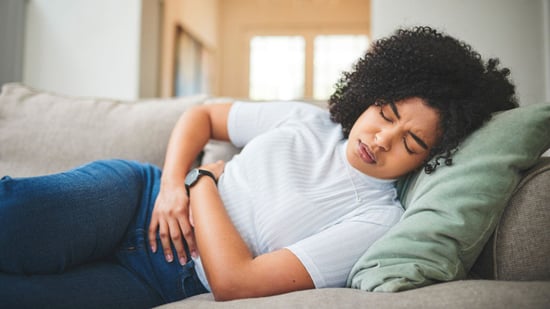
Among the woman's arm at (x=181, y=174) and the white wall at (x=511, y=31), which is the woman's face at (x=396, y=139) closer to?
the woman's arm at (x=181, y=174)

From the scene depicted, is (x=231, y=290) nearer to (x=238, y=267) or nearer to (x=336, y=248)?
(x=238, y=267)

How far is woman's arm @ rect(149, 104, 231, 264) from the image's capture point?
1029 millimetres

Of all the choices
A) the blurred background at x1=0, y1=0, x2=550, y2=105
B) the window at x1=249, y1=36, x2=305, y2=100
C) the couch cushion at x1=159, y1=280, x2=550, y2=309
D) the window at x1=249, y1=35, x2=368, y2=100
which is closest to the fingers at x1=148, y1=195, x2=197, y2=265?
the couch cushion at x1=159, y1=280, x2=550, y2=309

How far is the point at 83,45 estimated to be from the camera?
380cm

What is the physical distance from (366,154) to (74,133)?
1002 mm

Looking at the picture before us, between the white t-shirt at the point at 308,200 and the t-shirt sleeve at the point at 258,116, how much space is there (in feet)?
0.19

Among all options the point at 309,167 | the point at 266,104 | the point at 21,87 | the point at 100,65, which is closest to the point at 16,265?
the point at 309,167

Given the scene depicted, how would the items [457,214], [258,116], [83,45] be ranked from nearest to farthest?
[457,214]
[258,116]
[83,45]

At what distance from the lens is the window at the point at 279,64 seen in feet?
26.5

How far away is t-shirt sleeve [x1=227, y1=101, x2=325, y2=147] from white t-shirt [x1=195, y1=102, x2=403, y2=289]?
0.19 feet

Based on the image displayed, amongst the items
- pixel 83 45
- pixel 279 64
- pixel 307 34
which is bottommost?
pixel 83 45

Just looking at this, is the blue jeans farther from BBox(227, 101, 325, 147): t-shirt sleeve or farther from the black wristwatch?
BBox(227, 101, 325, 147): t-shirt sleeve

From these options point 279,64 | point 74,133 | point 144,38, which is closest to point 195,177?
point 74,133

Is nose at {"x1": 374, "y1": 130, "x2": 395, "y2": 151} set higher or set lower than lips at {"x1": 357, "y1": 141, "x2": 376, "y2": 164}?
higher
